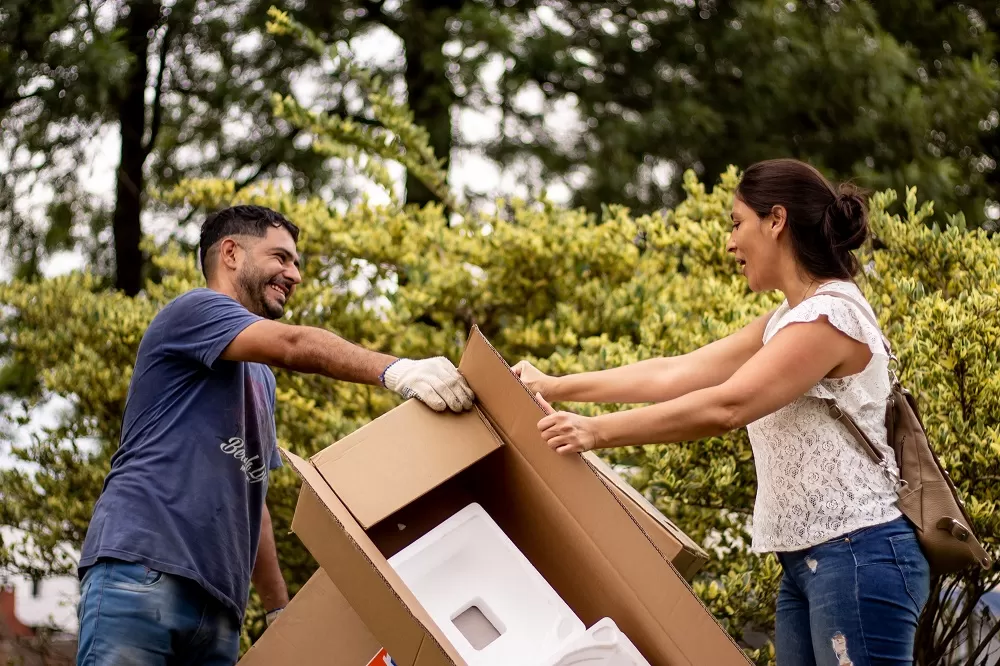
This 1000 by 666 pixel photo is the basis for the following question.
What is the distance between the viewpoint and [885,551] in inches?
75.7

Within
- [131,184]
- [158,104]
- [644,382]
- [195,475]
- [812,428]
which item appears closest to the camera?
[812,428]

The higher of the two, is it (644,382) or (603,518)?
(603,518)

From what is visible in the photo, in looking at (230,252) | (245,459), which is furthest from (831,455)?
(230,252)

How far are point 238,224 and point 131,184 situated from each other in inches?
250

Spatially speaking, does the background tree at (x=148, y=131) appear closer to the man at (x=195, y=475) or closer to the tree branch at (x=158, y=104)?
the tree branch at (x=158, y=104)

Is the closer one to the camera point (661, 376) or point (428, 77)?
point (661, 376)

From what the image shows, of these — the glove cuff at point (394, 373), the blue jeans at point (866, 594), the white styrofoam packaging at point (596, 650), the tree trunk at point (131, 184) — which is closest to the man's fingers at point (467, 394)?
the glove cuff at point (394, 373)

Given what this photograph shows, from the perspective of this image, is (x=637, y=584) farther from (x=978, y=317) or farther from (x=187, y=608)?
(x=978, y=317)

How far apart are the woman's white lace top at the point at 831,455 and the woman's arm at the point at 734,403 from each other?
45 mm

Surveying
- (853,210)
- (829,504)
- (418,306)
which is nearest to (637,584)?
(829,504)

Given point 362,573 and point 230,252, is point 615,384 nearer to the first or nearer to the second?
point 362,573

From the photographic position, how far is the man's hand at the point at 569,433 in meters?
1.88

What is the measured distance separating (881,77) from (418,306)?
537 centimetres

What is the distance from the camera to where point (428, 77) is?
26.8 feet
